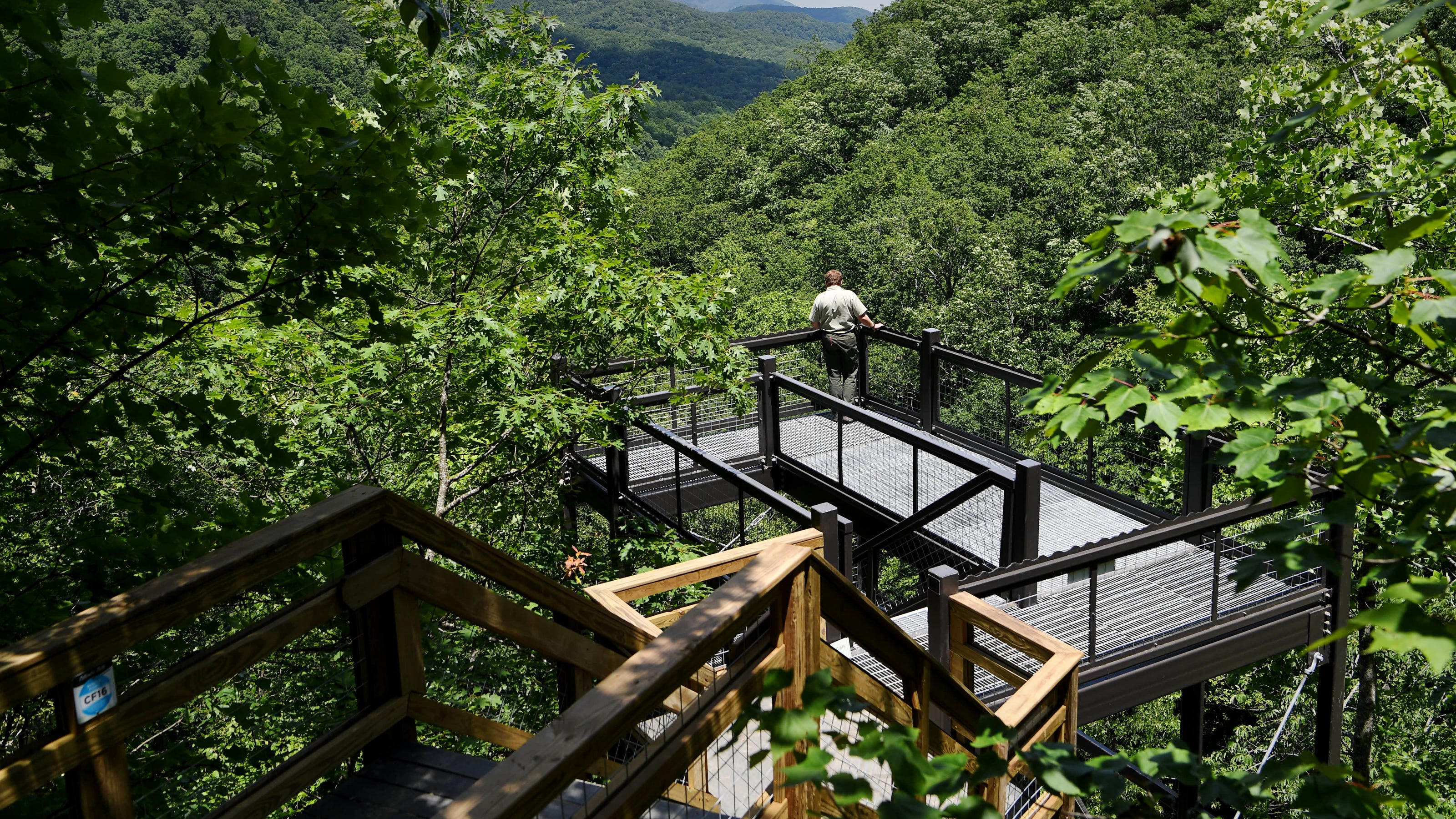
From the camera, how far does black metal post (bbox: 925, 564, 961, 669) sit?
5.21m

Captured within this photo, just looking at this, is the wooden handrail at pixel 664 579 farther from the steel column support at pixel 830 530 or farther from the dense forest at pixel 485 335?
the dense forest at pixel 485 335

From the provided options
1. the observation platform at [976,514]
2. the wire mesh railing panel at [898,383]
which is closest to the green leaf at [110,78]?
the observation platform at [976,514]

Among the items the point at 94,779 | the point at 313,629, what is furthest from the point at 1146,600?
the point at 94,779

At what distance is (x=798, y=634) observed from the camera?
8.55 feet

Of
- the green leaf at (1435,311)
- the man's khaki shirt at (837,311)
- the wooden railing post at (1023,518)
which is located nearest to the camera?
the green leaf at (1435,311)

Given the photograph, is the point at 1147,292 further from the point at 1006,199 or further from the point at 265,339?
the point at 265,339

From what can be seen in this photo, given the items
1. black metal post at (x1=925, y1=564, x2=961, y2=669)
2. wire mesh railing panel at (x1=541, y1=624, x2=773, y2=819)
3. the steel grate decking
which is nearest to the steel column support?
the steel grate decking

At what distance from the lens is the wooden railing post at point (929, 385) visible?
32.9ft

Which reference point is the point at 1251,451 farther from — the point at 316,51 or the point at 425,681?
the point at 316,51

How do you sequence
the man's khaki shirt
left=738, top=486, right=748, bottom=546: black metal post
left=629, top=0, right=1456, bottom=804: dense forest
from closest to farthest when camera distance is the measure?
left=738, top=486, right=748, bottom=546: black metal post → the man's khaki shirt → left=629, top=0, right=1456, bottom=804: dense forest

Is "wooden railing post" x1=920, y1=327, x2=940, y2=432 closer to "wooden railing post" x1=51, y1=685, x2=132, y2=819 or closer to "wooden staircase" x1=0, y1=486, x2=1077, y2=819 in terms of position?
"wooden staircase" x1=0, y1=486, x2=1077, y2=819

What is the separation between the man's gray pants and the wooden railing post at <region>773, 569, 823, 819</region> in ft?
27.6

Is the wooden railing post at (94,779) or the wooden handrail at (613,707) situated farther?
the wooden railing post at (94,779)

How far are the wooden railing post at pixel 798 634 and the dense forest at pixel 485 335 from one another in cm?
74
